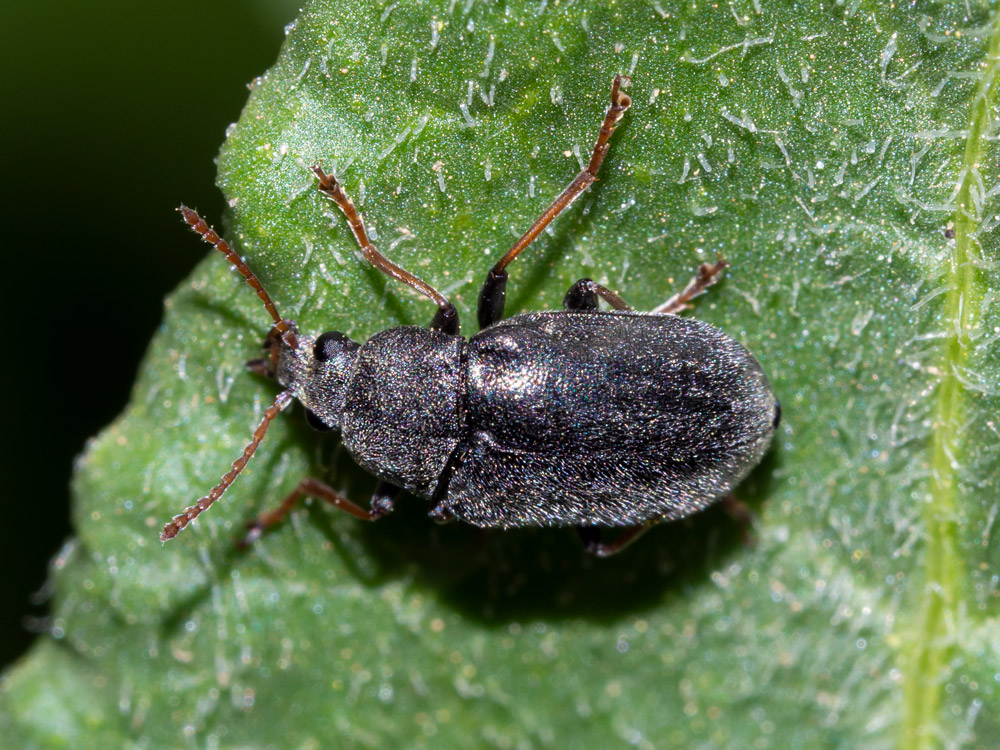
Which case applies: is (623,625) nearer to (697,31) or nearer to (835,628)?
(835,628)

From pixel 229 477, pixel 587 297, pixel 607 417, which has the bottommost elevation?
pixel 229 477

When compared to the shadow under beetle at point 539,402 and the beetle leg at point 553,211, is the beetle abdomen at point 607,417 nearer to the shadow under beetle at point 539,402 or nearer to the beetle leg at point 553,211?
the shadow under beetle at point 539,402

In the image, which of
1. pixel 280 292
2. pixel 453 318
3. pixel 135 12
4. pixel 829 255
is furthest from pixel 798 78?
pixel 135 12

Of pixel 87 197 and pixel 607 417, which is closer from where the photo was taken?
pixel 607 417

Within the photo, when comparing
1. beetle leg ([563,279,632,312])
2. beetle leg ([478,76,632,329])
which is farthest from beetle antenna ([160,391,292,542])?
beetle leg ([563,279,632,312])

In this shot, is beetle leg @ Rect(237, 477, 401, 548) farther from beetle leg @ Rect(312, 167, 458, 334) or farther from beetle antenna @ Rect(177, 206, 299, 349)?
beetle leg @ Rect(312, 167, 458, 334)

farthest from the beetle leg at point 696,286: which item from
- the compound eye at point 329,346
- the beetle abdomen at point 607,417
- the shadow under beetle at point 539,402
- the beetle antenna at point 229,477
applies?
the beetle antenna at point 229,477

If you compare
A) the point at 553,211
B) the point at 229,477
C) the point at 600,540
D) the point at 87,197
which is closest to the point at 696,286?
the point at 553,211

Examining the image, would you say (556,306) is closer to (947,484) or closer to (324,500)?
(324,500)

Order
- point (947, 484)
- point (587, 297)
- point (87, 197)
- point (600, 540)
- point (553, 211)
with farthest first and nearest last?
point (87, 197)
point (600, 540)
point (947, 484)
point (587, 297)
point (553, 211)
